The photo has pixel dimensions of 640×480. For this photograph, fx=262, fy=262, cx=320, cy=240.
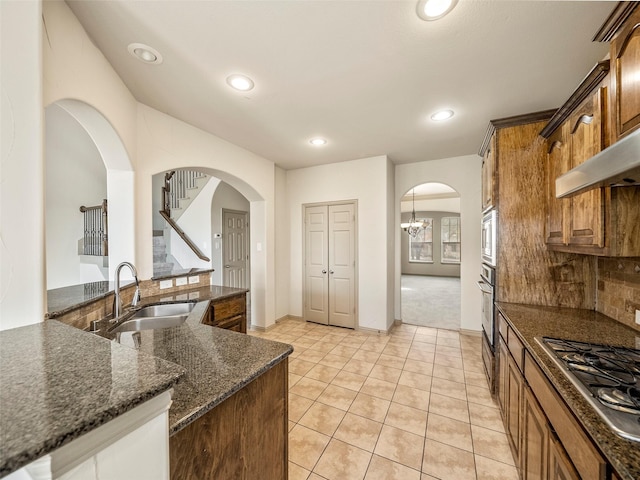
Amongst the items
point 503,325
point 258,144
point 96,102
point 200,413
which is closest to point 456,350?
point 503,325

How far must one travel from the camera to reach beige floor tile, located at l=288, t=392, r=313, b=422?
214cm

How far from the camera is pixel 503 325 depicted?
80.8 inches

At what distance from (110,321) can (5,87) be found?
49.1 inches

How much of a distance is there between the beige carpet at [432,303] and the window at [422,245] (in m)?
1.31

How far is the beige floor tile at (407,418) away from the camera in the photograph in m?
2.01

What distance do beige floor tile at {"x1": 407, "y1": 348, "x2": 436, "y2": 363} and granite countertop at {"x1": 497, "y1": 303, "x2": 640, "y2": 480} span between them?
1263 mm

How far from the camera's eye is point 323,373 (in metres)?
2.81

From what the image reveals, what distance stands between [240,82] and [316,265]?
3.00 meters

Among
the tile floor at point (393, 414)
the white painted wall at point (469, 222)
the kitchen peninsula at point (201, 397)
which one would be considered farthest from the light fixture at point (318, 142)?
the tile floor at point (393, 414)

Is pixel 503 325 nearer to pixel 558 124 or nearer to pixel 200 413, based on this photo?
pixel 558 124

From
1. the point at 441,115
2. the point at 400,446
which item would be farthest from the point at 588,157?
the point at 400,446

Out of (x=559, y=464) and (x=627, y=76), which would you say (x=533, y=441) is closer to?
(x=559, y=464)

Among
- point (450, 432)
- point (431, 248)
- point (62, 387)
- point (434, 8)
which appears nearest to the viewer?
point (62, 387)

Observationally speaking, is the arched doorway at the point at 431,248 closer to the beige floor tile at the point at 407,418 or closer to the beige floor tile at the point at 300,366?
the beige floor tile at the point at 300,366
